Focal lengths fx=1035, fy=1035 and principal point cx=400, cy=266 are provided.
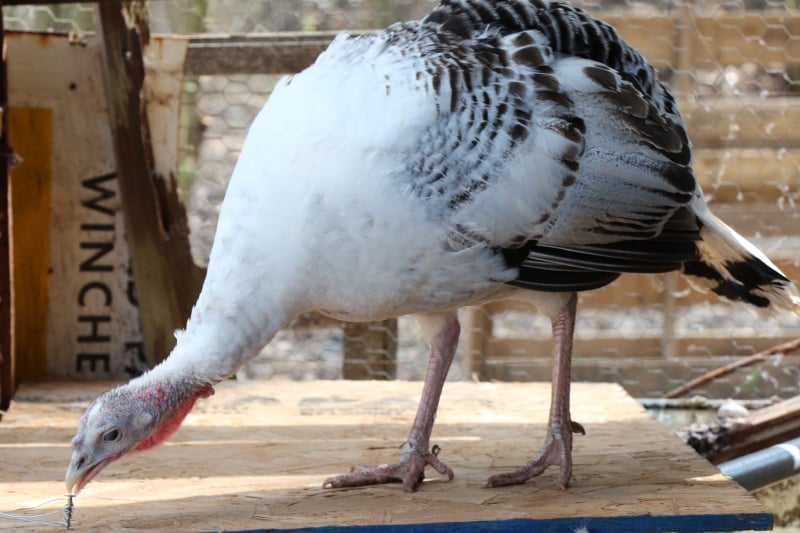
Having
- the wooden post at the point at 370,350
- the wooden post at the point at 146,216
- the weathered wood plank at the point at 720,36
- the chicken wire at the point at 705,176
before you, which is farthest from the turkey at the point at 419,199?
the weathered wood plank at the point at 720,36

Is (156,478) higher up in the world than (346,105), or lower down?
lower down

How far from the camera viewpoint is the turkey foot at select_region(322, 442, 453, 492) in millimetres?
2896

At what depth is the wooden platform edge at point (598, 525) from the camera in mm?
2541

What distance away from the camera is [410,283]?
261cm

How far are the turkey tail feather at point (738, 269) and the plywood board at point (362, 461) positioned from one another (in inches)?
20.7

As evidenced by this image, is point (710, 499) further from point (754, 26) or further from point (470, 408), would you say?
point (754, 26)

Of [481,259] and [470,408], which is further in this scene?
[470,408]

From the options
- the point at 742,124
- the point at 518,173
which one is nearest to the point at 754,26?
the point at 742,124

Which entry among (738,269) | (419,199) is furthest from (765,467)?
(419,199)

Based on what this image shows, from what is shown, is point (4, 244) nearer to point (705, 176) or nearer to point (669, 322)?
point (669, 322)

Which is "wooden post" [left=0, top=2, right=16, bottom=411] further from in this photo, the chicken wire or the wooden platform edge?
the wooden platform edge

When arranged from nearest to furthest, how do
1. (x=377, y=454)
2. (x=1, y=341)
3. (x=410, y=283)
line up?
(x=410, y=283), (x=377, y=454), (x=1, y=341)

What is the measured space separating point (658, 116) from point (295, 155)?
995 mm

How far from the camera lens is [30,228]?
412 centimetres
